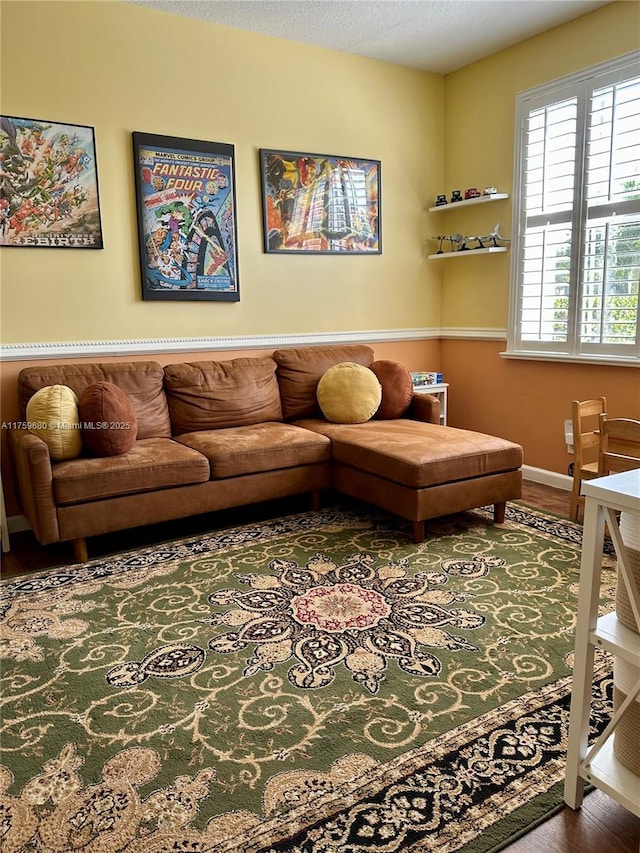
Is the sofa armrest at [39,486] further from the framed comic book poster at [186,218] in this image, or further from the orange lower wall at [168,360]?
the framed comic book poster at [186,218]

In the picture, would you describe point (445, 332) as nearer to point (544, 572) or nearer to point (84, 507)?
point (544, 572)

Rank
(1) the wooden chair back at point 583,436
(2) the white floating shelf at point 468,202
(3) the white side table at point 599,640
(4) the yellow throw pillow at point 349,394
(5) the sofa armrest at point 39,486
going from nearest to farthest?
(3) the white side table at point 599,640, (5) the sofa armrest at point 39,486, (1) the wooden chair back at point 583,436, (4) the yellow throw pillow at point 349,394, (2) the white floating shelf at point 468,202

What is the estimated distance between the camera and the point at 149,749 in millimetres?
1794

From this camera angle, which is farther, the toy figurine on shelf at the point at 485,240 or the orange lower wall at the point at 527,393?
the toy figurine on shelf at the point at 485,240

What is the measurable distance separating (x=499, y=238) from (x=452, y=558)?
2.49 metres

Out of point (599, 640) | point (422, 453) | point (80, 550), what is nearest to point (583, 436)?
point (422, 453)

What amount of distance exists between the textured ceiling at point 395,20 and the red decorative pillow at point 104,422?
2299mm

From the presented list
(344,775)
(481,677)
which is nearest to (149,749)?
(344,775)

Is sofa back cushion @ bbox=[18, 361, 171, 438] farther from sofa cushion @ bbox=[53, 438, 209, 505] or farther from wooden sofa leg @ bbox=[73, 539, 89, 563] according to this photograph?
wooden sofa leg @ bbox=[73, 539, 89, 563]

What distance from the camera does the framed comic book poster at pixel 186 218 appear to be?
3.83 metres

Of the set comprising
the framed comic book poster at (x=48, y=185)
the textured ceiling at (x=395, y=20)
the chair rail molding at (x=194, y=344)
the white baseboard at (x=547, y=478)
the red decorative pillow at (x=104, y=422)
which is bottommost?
the white baseboard at (x=547, y=478)

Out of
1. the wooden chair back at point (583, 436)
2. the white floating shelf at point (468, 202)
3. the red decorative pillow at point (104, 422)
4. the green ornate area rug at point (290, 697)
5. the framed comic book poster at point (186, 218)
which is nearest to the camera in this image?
the green ornate area rug at point (290, 697)

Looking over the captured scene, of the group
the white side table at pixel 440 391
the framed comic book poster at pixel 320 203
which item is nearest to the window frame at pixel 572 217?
the white side table at pixel 440 391

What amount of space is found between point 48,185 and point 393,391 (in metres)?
2.39
